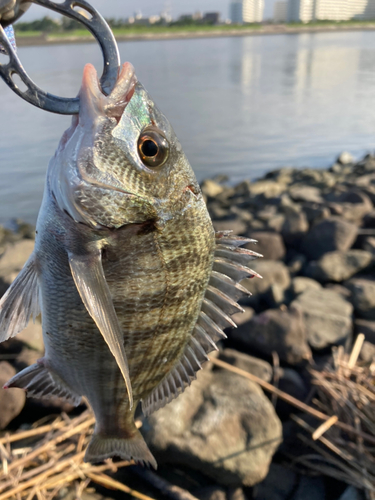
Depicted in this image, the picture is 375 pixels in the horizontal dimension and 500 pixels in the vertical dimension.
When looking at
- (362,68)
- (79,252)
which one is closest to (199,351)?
(79,252)

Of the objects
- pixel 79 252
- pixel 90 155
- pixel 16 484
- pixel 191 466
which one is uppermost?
pixel 90 155

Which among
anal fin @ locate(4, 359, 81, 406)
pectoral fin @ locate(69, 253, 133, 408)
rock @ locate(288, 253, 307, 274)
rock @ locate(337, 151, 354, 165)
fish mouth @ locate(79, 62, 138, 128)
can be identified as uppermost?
fish mouth @ locate(79, 62, 138, 128)

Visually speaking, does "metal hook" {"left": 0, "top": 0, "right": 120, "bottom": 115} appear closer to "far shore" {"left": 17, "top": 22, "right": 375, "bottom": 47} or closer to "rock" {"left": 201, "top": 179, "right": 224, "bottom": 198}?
"rock" {"left": 201, "top": 179, "right": 224, "bottom": 198}

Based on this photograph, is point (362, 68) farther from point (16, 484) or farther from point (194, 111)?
point (16, 484)

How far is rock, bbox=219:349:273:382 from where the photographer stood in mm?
3706

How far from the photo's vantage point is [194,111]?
20.6 meters

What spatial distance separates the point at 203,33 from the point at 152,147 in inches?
3799

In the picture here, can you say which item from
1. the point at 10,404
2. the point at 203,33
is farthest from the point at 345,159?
the point at 203,33

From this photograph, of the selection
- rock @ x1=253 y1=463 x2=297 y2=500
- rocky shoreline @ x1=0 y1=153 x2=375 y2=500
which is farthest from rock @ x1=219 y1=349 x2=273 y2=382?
rock @ x1=253 y1=463 x2=297 y2=500

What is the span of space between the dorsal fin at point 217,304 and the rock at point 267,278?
305 cm

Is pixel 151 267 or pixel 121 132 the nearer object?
pixel 121 132

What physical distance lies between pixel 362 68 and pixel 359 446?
39142 millimetres

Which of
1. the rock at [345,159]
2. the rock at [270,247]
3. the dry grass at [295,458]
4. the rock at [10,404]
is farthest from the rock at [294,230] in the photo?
the rock at [345,159]

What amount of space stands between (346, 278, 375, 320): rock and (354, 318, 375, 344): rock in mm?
268
